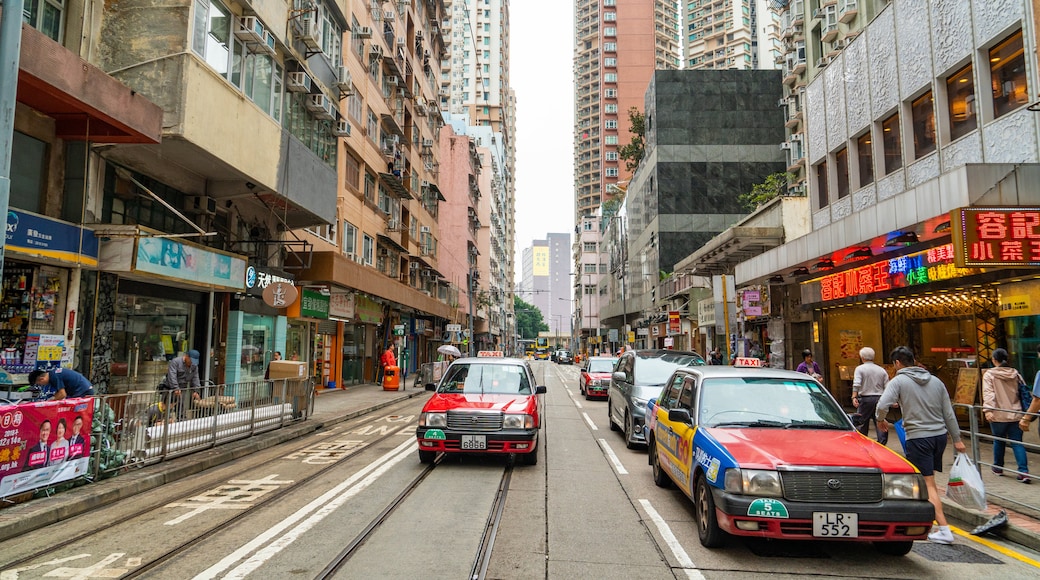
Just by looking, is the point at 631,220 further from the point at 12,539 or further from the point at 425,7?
the point at 12,539

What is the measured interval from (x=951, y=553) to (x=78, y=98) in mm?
12233

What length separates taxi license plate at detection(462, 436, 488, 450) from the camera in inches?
324

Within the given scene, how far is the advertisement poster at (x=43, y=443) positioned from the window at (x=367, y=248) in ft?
68.9

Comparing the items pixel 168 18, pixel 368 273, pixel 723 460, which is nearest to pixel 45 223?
pixel 168 18

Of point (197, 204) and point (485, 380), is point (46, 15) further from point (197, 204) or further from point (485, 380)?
point (485, 380)

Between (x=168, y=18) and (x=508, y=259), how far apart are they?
101 m

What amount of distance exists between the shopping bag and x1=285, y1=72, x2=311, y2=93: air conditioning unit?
16179 millimetres

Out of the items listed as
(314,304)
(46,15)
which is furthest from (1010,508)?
(314,304)

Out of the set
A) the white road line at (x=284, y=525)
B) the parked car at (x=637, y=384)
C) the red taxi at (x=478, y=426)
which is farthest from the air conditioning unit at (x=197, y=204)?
the parked car at (x=637, y=384)

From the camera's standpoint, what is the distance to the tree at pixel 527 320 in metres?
148

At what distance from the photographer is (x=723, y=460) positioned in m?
4.92

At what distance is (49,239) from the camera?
973cm

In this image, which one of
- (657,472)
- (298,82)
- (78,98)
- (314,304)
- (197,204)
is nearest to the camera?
(657,472)

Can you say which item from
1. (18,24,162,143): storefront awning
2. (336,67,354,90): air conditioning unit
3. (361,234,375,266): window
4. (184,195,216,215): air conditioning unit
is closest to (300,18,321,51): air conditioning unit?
(336,67,354,90): air conditioning unit
